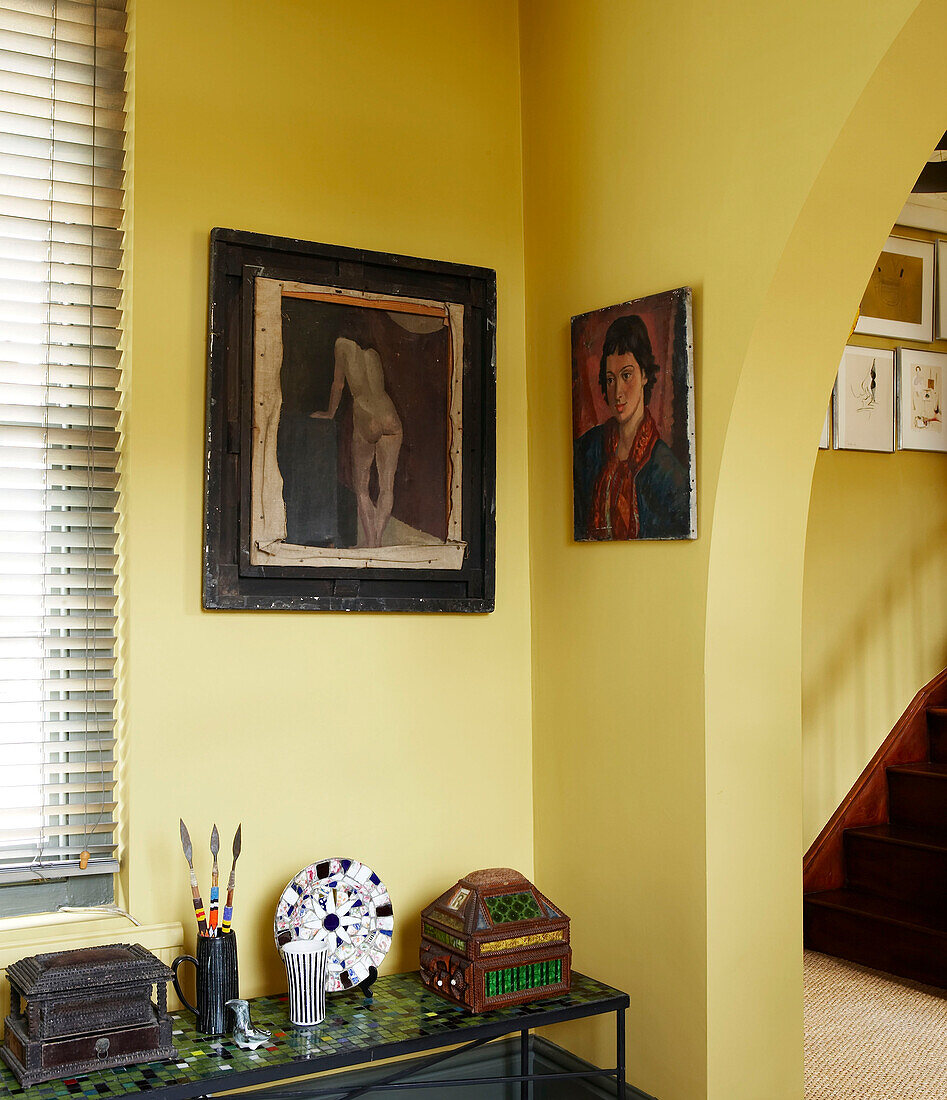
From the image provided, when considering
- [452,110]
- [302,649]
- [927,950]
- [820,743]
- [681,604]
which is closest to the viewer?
[681,604]

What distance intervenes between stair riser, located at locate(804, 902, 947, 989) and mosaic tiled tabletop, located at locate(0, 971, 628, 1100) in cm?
161

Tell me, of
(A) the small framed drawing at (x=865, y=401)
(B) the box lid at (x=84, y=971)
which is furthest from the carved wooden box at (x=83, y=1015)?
(A) the small framed drawing at (x=865, y=401)

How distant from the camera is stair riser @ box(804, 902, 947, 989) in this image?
3559 millimetres

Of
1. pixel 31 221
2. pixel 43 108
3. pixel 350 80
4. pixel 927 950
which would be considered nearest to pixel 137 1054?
pixel 31 221

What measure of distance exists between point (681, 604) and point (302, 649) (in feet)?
2.93

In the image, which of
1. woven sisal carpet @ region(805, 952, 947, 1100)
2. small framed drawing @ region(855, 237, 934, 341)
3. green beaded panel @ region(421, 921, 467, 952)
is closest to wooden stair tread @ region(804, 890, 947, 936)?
woven sisal carpet @ region(805, 952, 947, 1100)

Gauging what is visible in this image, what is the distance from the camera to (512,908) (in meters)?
2.43

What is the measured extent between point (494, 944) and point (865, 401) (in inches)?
112

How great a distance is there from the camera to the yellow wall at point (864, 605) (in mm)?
4152

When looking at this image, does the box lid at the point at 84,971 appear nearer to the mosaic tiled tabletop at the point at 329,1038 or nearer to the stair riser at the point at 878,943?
the mosaic tiled tabletop at the point at 329,1038

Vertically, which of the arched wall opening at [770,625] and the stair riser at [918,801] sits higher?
the arched wall opening at [770,625]

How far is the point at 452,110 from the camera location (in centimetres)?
287

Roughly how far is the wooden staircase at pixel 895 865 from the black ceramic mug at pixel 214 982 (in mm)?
2422

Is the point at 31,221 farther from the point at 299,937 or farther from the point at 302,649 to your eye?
the point at 299,937
